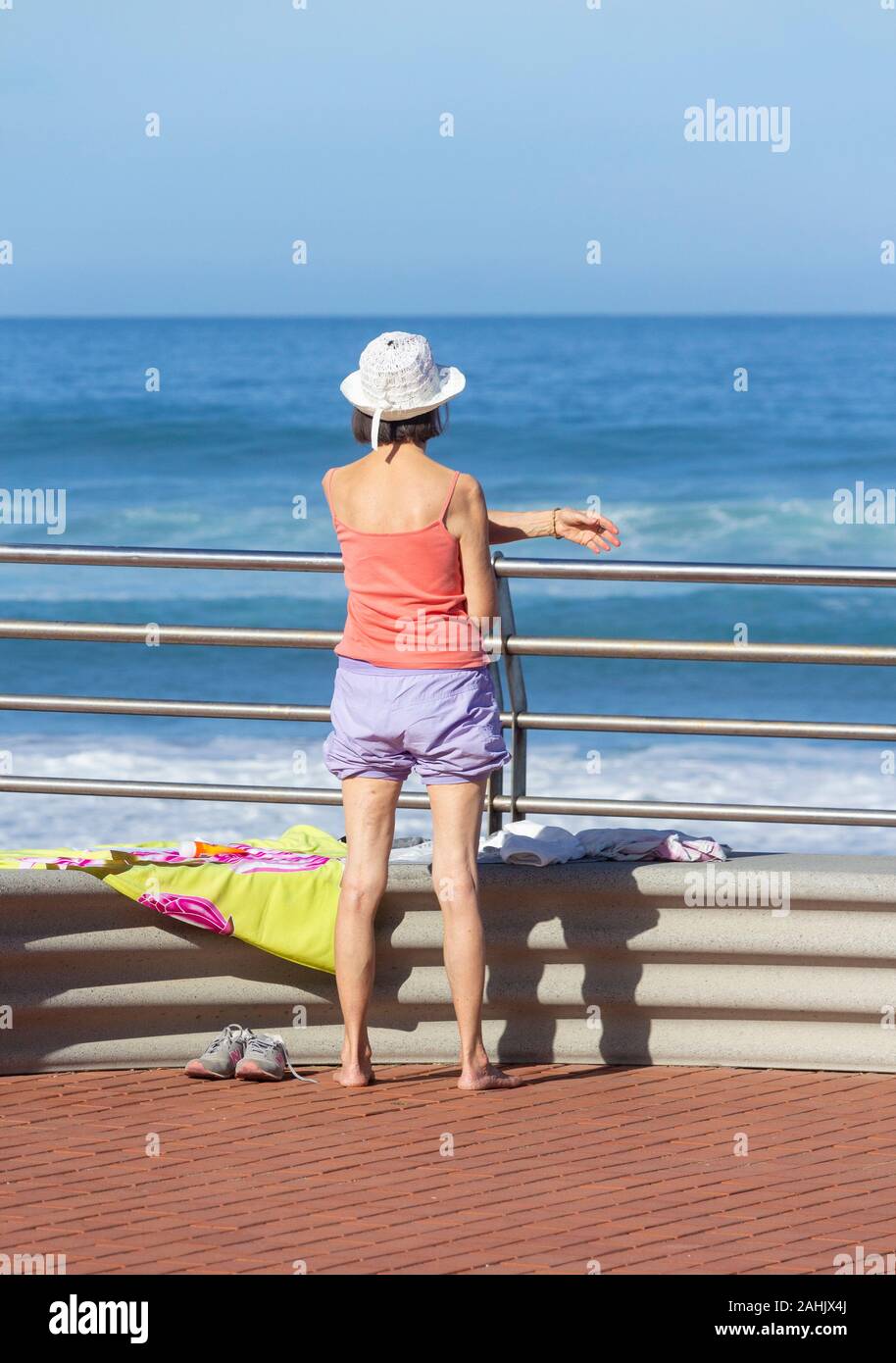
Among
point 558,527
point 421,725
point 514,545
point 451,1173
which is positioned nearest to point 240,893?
point 421,725

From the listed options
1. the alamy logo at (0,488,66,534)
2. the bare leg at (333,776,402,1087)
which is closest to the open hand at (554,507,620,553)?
the bare leg at (333,776,402,1087)

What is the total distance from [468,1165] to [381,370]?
2.06 m

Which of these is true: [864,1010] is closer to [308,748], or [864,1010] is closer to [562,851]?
[562,851]

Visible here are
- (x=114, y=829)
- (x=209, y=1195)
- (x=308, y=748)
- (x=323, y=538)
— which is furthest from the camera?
(x=323, y=538)

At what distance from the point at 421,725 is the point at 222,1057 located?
43.8 inches

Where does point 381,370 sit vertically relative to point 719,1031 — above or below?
above

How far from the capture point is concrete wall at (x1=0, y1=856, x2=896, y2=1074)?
4.86 meters

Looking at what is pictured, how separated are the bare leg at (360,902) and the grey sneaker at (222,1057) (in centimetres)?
31

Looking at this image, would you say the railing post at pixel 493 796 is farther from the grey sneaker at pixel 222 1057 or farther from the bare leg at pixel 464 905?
the grey sneaker at pixel 222 1057

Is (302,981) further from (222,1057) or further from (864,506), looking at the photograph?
(864,506)

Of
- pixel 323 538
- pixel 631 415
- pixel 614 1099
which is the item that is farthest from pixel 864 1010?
pixel 631 415

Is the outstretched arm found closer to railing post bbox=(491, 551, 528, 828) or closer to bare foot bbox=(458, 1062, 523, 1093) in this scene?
railing post bbox=(491, 551, 528, 828)

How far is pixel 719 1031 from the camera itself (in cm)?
498
